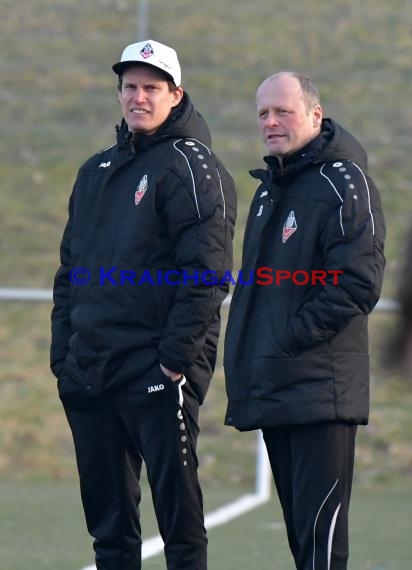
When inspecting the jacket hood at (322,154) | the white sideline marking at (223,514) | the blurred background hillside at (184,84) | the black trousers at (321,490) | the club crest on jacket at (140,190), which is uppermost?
the blurred background hillside at (184,84)

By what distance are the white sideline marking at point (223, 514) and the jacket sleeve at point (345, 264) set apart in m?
2.37

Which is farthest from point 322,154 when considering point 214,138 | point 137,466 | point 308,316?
point 214,138

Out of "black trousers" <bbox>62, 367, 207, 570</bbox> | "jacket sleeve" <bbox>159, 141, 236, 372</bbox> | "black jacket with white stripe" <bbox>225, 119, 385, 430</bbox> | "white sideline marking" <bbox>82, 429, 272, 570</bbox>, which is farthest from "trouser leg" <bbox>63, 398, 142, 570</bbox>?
"white sideline marking" <bbox>82, 429, 272, 570</bbox>

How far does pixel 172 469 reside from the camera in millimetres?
4477

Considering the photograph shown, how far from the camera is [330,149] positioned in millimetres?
4270

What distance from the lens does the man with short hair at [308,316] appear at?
416 cm

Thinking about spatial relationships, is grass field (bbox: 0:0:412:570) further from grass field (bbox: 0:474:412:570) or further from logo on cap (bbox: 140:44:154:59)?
logo on cap (bbox: 140:44:154:59)

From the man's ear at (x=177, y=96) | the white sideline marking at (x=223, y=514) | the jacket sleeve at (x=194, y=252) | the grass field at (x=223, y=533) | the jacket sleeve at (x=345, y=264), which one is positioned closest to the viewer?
the jacket sleeve at (x=345, y=264)

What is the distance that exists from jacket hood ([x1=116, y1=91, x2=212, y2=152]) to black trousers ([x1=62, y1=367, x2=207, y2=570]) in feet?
2.70

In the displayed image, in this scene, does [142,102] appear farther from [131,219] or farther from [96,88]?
[96,88]

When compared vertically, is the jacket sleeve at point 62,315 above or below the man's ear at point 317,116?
below

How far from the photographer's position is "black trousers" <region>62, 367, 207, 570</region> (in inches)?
177

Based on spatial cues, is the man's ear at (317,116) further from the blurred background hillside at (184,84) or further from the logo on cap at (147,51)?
the blurred background hillside at (184,84)

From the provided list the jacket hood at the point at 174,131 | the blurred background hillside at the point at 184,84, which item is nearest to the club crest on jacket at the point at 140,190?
the jacket hood at the point at 174,131
